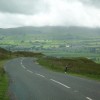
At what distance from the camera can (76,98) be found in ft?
62.0

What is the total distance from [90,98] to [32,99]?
9.60ft

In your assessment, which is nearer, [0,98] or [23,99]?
[23,99]

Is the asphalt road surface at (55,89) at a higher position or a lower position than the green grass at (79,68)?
higher

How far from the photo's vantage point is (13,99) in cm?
1919

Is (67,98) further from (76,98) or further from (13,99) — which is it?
(13,99)

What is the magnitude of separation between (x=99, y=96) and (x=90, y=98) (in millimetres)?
946

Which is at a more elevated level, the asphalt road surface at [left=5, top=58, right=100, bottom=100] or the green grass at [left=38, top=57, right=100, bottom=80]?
the asphalt road surface at [left=5, top=58, right=100, bottom=100]

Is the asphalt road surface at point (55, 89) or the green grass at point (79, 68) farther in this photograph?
the green grass at point (79, 68)

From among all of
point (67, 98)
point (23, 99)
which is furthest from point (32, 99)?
point (67, 98)

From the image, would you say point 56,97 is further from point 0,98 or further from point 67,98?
point 0,98

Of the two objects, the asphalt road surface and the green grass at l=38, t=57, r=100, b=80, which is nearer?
the asphalt road surface

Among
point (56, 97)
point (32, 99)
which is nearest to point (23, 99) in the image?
point (32, 99)

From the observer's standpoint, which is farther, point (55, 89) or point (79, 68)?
point (79, 68)

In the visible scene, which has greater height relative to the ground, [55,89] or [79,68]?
[55,89]
